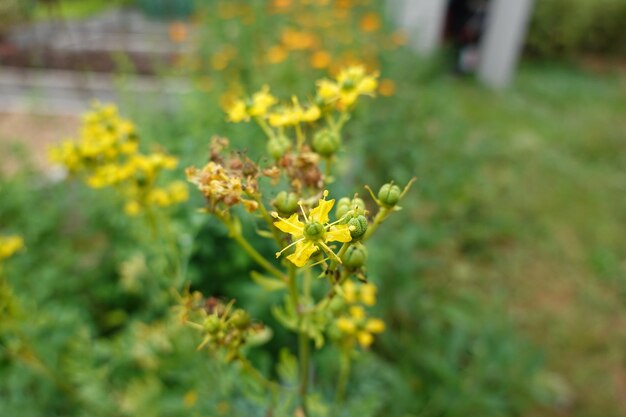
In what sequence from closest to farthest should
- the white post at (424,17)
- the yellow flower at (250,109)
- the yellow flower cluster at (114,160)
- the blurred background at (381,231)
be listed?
the yellow flower at (250,109), the yellow flower cluster at (114,160), the blurred background at (381,231), the white post at (424,17)

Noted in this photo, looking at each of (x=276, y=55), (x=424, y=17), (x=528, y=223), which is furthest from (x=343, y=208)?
(x=424, y=17)

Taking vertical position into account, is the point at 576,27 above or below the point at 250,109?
below

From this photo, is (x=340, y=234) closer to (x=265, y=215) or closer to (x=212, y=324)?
(x=265, y=215)

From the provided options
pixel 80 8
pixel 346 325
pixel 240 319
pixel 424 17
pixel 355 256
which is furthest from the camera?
pixel 80 8

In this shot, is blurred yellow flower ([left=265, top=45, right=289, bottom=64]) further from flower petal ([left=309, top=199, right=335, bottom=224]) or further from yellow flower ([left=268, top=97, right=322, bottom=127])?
flower petal ([left=309, top=199, right=335, bottom=224])

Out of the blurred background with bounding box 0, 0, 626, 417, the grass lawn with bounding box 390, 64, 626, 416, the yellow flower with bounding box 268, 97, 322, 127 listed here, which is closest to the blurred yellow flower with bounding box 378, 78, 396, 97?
the blurred background with bounding box 0, 0, 626, 417

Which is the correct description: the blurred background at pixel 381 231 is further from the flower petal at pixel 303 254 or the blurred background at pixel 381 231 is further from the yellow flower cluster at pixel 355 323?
the flower petal at pixel 303 254

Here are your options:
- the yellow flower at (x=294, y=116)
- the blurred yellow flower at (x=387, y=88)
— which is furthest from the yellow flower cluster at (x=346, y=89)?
the blurred yellow flower at (x=387, y=88)
